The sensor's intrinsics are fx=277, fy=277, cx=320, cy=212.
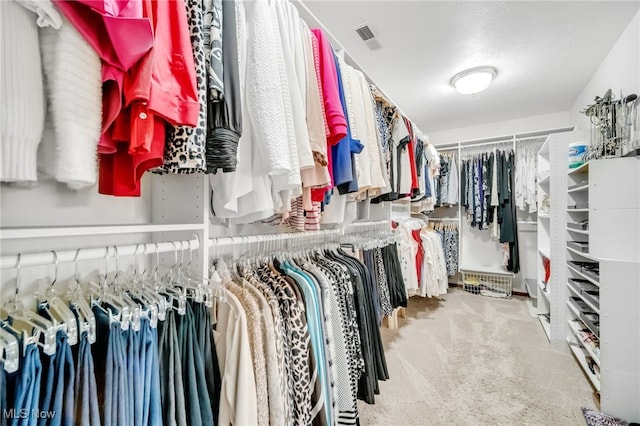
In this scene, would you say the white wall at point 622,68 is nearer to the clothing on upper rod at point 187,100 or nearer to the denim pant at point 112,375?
the clothing on upper rod at point 187,100

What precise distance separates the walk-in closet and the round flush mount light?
0.02 m

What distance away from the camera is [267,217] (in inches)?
38.9

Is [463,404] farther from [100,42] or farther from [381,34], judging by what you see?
[381,34]

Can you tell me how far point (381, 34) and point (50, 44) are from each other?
7.10ft

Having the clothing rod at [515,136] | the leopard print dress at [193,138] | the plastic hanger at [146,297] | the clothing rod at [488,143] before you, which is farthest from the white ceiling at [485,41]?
the plastic hanger at [146,297]

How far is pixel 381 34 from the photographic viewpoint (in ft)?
6.97

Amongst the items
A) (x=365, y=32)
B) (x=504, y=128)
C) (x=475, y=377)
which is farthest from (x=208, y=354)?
(x=504, y=128)

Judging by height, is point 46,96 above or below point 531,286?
above

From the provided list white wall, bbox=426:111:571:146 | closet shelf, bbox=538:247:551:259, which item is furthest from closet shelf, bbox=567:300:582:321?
white wall, bbox=426:111:571:146

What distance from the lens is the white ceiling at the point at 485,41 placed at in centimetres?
184

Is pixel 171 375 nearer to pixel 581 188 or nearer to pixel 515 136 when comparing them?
pixel 581 188

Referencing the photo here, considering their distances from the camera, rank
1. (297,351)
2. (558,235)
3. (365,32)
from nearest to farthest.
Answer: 1. (297,351)
2. (365,32)
3. (558,235)

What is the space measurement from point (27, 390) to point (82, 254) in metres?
0.29

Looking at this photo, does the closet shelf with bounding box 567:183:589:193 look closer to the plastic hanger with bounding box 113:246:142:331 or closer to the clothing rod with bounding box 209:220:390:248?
the clothing rod with bounding box 209:220:390:248
